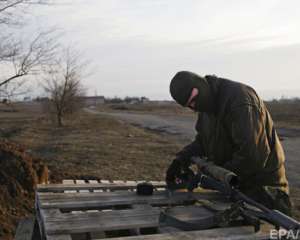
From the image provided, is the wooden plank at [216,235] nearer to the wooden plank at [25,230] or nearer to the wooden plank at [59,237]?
the wooden plank at [59,237]

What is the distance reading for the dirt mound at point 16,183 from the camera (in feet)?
17.8

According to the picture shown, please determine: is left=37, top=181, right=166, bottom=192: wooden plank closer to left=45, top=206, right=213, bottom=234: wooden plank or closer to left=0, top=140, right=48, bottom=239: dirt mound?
left=45, top=206, right=213, bottom=234: wooden plank

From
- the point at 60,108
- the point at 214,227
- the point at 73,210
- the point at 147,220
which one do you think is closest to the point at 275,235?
the point at 214,227

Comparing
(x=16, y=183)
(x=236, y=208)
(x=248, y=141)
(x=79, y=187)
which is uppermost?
(x=248, y=141)

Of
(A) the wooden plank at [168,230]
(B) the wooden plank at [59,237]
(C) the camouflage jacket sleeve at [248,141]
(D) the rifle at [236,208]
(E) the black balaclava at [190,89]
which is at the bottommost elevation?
(A) the wooden plank at [168,230]

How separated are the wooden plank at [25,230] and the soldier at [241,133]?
1.81 metres

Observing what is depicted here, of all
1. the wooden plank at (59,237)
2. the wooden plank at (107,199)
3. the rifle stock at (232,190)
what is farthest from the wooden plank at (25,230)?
the rifle stock at (232,190)

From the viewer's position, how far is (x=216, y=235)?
93.3 inches

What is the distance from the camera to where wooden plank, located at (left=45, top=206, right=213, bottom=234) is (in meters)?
2.48

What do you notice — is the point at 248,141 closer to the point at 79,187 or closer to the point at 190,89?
the point at 190,89

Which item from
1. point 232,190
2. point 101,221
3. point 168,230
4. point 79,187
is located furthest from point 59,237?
point 79,187

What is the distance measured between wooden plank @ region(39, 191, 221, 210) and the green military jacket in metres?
0.38

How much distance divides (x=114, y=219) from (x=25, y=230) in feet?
4.97

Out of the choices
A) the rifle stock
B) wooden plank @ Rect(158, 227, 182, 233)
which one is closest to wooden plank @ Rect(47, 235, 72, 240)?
wooden plank @ Rect(158, 227, 182, 233)
